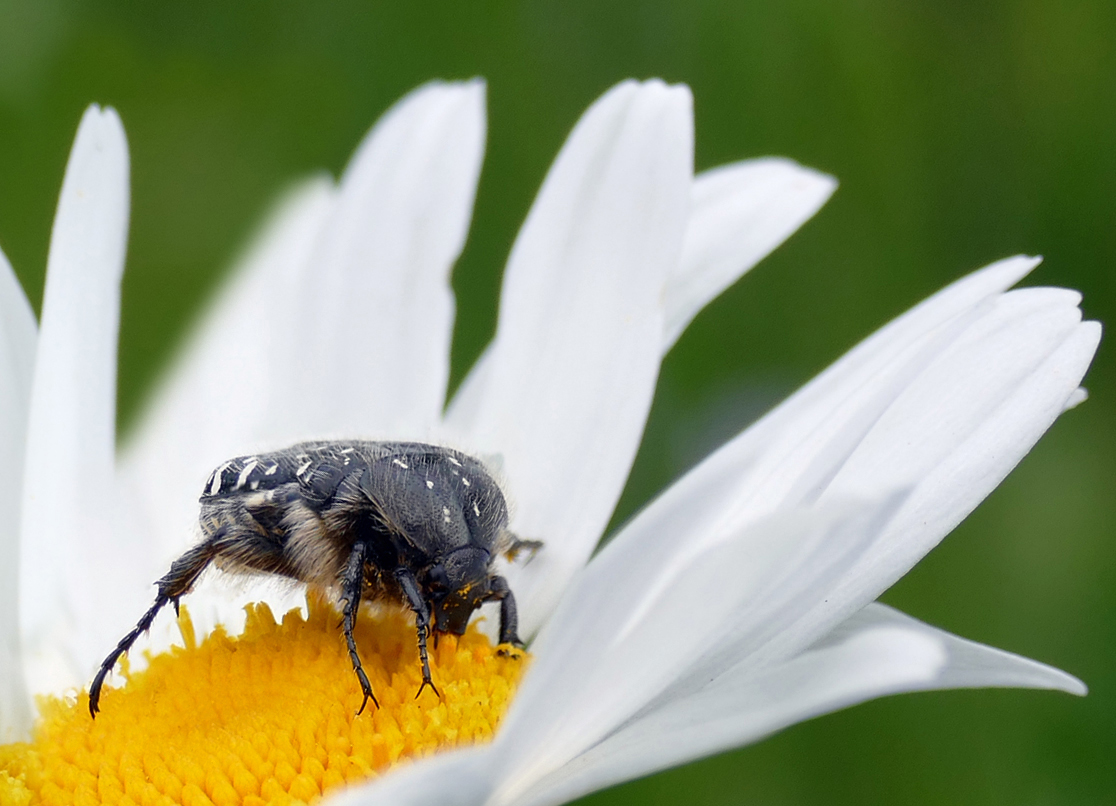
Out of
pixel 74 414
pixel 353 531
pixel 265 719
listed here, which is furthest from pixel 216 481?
pixel 74 414

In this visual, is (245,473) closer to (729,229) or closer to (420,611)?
(420,611)

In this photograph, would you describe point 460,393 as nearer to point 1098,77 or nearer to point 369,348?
point 369,348

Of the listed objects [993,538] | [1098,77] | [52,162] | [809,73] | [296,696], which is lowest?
[993,538]

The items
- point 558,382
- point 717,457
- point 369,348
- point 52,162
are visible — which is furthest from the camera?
point 52,162

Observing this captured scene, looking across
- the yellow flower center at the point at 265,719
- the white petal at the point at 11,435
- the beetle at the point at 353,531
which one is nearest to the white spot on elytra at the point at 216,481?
the beetle at the point at 353,531

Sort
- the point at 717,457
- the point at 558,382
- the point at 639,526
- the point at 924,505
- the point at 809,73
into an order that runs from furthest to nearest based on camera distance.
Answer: the point at 809,73
the point at 558,382
the point at 717,457
the point at 639,526
the point at 924,505

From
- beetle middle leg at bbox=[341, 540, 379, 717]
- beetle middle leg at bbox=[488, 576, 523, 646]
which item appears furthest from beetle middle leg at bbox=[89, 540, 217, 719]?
beetle middle leg at bbox=[488, 576, 523, 646]

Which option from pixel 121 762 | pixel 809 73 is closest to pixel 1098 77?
pixel 809 73
